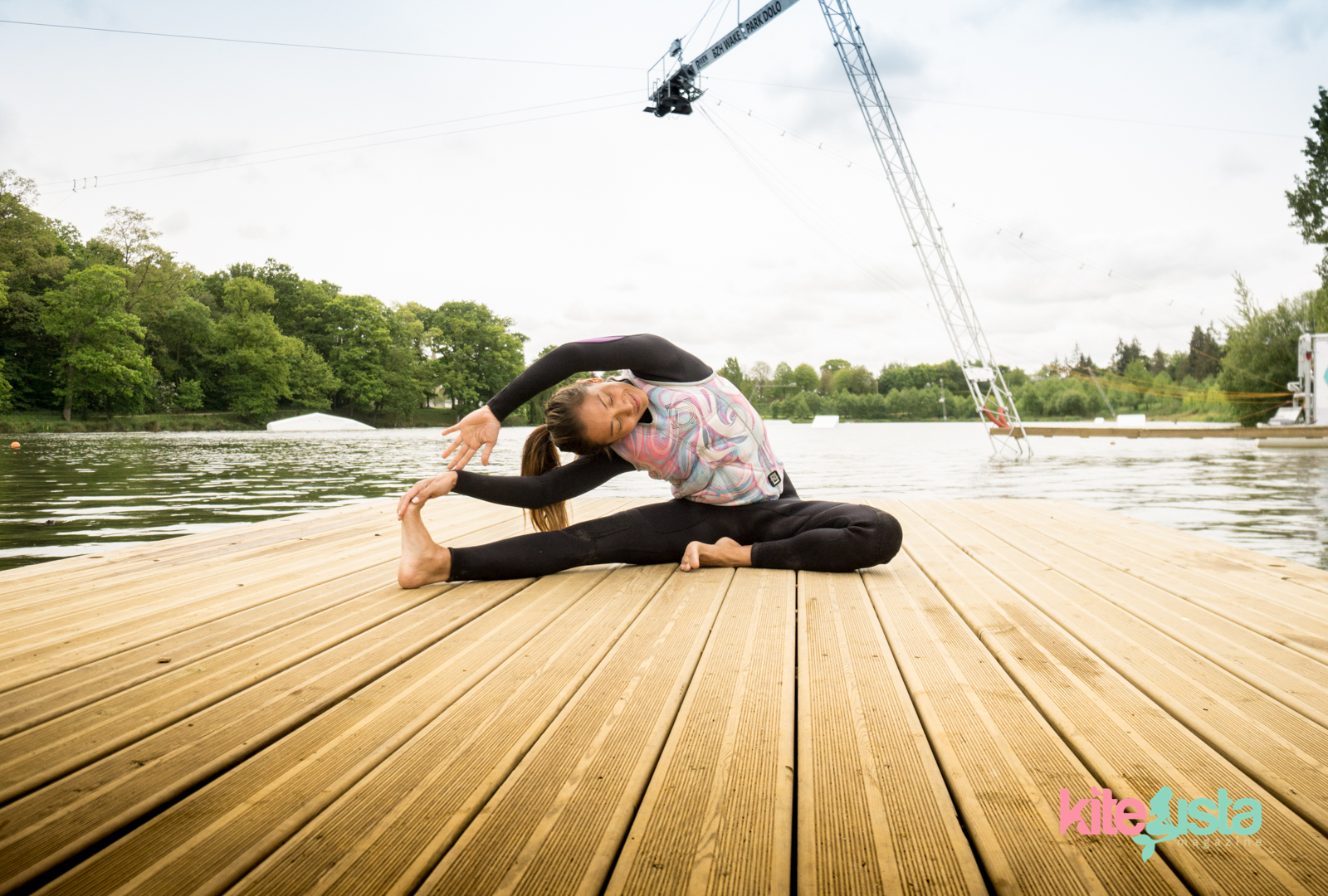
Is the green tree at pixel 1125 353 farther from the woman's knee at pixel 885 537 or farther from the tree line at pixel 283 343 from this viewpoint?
the woman's knee at pixel 885 537

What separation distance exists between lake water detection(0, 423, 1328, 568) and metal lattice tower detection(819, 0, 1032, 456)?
3292 millimetres

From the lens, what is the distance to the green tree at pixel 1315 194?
814 inches

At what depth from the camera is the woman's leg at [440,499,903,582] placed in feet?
7.00

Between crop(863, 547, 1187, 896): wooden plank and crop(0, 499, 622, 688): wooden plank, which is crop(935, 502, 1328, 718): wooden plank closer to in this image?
crop(863, 547, 1187, 896): wooden plank

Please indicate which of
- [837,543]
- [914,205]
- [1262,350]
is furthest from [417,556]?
[1262,350]

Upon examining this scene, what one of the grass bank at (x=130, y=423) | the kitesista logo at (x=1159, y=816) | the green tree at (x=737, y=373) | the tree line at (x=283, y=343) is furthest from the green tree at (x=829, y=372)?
the kitesista logo at (x=1159, y=816)

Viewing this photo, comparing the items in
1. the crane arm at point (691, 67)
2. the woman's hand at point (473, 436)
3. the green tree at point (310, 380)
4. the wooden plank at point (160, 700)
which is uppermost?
the crane arm at point (691, 67)

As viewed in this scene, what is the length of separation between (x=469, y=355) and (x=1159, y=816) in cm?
5055

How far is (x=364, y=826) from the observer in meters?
0.77

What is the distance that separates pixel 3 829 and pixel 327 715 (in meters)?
0.37

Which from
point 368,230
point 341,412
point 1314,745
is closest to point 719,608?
point 1314,745

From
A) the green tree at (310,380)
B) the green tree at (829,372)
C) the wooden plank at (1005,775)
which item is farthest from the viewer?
the green tree at (829,372)

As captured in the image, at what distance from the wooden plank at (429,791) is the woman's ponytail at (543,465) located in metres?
0.89

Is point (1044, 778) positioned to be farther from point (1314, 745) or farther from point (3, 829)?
point (3, 829)
